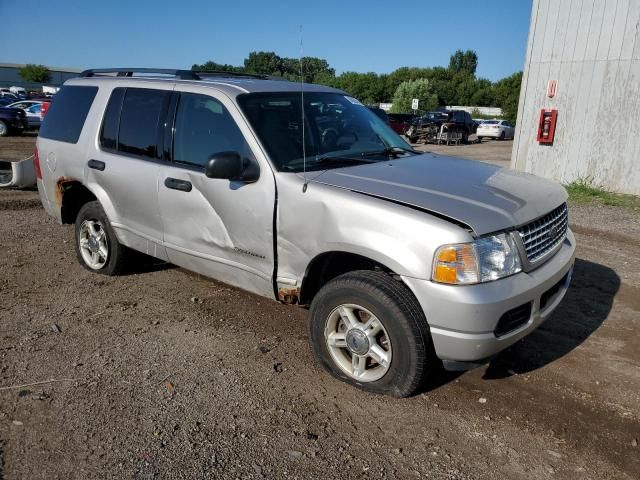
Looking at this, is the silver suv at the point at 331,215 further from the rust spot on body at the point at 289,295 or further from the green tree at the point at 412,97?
the green tree at the point at 412,97

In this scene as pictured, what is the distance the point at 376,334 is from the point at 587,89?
391 inches

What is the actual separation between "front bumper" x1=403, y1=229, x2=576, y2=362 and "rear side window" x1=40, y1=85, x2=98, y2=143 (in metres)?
3.74

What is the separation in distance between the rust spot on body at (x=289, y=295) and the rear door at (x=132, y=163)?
130 centimetres

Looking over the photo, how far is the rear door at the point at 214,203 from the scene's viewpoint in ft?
11.8

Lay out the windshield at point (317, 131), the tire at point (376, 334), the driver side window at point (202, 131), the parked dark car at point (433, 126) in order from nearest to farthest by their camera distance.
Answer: the tire at point (376, 334), the windshield at point (317, 131), the driver side window at point (202, 131), the parked dark car at point (433, 126)

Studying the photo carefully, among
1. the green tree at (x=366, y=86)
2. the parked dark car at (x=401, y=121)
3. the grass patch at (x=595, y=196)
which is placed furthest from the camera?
the green tree at (x=366, y=86)

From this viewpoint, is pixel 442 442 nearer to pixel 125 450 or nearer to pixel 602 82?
pixel 125 450

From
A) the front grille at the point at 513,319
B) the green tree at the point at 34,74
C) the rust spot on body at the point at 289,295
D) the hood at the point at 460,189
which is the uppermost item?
the green tree at the point at 34,74

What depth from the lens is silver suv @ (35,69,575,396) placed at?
2900mm

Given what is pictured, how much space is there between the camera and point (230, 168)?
3.41 meters

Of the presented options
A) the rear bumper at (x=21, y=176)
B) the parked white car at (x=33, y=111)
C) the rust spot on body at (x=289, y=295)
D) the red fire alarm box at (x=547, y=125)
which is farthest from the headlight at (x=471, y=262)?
the parked white car at (x=33, y=111)

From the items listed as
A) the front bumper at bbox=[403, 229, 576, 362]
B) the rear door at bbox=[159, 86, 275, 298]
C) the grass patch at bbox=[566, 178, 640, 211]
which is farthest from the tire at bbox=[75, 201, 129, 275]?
the grass patch at bbox=[566, 178, 640, 211]

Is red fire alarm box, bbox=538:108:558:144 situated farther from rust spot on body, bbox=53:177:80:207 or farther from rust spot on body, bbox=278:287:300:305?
rust spot on body, bbox=53:177:80:207

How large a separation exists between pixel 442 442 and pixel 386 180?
1.58m
